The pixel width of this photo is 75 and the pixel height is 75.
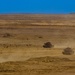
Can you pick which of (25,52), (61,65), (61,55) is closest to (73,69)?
(61,65)

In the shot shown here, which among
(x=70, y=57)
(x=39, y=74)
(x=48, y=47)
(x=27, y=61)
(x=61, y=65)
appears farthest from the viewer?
(x=48, y=47)

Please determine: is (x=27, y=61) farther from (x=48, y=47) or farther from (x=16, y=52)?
(x=48, y=47)

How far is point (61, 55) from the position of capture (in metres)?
32.1

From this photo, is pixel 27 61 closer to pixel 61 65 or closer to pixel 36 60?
pixel 36 60

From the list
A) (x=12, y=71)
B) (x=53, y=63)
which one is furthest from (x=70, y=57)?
(x=12, y=71)

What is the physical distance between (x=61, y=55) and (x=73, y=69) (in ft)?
23.4

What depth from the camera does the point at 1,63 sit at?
27.3 meters

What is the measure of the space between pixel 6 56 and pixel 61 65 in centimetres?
614

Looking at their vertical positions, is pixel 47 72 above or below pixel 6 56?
below

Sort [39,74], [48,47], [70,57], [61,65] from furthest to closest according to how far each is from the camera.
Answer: [48,47], [70,57], [61,65], [39,74]

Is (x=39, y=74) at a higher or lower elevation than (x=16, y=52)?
lower

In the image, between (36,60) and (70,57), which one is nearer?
(36,60)

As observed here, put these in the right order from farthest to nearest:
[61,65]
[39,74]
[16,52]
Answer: [16,52] < [61,65] < [39,74]

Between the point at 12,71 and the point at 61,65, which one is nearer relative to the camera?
the point at 12,71
